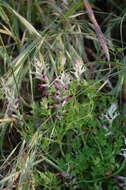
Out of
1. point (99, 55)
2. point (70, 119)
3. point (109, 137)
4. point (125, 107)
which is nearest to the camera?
point (70, 119)

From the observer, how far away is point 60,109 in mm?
1478

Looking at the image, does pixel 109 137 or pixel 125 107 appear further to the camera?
pixel 125 107

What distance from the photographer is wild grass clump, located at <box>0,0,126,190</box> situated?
1487 mm

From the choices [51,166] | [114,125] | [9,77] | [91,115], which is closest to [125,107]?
[114,125]

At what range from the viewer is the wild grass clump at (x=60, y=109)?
149cm

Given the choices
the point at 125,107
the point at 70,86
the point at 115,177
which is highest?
the point at 70,86

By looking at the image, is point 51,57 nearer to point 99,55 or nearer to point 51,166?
point 99,55

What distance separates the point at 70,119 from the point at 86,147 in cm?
14

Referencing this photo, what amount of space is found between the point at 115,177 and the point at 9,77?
1.97ft

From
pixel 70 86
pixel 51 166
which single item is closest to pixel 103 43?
pixel 70 86

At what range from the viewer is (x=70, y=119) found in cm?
145

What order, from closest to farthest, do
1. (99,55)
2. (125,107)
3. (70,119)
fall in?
1. (70,119)
2. (125,107)
3. (99,55)

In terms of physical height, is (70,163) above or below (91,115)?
below

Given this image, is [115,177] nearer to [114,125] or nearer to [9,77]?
[114,125]
